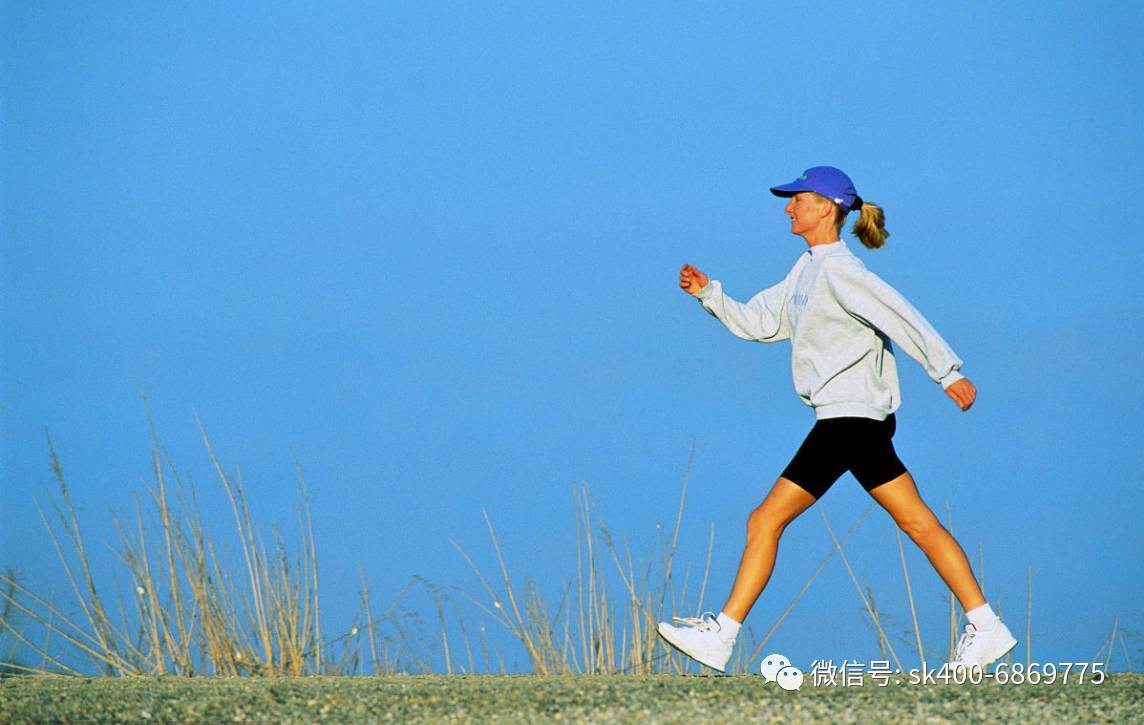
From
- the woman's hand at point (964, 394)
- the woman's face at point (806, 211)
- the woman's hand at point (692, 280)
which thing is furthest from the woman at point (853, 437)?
the woman's hand at point (692, 280)

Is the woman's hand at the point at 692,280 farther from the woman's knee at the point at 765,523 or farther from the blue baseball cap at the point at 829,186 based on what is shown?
the woman's knee at the point at 765,523

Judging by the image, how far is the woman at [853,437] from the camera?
525 centimetres

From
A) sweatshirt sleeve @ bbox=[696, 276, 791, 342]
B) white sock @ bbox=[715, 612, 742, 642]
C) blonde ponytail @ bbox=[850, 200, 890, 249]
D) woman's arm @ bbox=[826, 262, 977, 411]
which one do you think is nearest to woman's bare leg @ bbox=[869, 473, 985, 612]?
woman's arm @ bbox=[826, 262, 977, 411]

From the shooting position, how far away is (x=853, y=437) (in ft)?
17.3

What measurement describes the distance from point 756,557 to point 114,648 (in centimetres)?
297

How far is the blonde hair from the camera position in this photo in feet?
18.9

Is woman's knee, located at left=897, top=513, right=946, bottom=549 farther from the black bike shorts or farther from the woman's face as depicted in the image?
the woman's face

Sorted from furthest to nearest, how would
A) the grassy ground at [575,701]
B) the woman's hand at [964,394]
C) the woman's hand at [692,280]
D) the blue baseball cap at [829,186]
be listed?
1. the woman's hand at [692,280]
2. the blue baseball cap at [829,186]
3. the woman's hand at [964,394]
4. the grassy ground at [575,701]

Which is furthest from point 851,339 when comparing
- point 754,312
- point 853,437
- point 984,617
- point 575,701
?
point 575,701

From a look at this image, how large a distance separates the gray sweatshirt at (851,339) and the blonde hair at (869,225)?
140 mm

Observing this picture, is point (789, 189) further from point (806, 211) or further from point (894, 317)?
point (894, 317)

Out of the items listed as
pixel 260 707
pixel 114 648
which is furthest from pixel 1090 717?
pixel 114 648

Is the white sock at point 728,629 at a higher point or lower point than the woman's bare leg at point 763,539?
lower

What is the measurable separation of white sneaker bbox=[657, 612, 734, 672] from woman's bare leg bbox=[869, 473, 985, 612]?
822 mm
